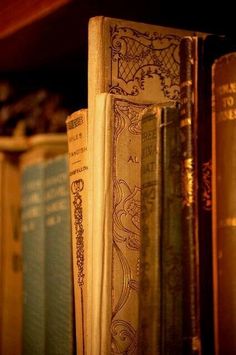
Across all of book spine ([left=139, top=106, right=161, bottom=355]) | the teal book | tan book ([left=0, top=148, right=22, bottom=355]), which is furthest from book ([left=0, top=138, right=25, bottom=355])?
book spine ([left=139, top=106, right=161, bottom=355])

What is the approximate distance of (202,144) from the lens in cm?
56

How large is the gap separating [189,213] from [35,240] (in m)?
0.31

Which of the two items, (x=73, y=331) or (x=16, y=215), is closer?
(x=73, y=331)

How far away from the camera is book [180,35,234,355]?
1.80ft

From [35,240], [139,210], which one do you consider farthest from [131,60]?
[35,240]

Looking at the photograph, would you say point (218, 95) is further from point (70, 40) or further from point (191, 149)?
point (70, 40)

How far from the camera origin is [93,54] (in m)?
0.66

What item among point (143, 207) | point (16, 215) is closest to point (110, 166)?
point (143, 207)


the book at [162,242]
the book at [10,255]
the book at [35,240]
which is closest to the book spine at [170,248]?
the book at [162,242]

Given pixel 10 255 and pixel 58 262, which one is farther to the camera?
pixel 10 255

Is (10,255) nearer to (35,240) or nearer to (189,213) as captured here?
(35,240)

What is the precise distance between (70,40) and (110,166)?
269 millimetres

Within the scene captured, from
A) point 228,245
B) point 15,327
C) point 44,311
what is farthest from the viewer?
point 15,327

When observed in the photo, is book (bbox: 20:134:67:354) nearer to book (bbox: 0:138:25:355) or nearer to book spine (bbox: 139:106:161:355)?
book (bbox: 0:138:25:355)
